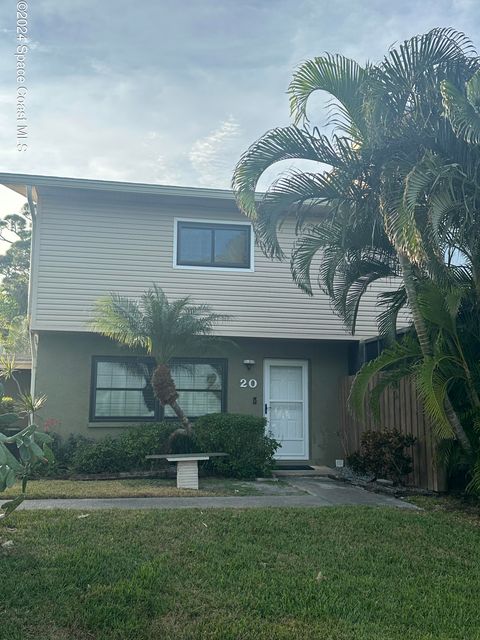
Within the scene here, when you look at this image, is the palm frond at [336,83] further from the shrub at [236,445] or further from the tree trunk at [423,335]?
the shrub at [236,445]

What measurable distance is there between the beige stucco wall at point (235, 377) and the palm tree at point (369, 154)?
4.10m

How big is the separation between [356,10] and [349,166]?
9.20 feet

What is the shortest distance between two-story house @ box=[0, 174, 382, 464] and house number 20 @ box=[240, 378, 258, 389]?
0.02 meters

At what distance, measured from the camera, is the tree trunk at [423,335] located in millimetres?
7711

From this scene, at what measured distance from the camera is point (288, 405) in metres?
12.9

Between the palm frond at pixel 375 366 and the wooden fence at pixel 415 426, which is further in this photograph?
the wooden fence at pixel 415 426

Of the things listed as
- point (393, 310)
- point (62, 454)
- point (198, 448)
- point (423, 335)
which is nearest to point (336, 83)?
point (393, 310)

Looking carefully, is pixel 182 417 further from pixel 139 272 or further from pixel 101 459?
pixel 139 272

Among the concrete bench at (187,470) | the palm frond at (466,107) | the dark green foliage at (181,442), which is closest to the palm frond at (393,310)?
the palm frond at (466,107)

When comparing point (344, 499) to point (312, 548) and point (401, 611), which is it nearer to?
point (312, 548)

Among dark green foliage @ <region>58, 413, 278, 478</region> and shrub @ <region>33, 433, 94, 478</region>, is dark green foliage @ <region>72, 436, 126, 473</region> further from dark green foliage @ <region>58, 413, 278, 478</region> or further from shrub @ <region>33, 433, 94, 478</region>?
shrub @ <region>33, 433, 94, 478</region>

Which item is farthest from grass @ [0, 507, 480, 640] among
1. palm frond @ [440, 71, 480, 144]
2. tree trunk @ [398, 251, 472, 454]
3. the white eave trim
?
the white eave trim

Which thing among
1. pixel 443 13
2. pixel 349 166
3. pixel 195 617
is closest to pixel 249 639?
pixel 195 617

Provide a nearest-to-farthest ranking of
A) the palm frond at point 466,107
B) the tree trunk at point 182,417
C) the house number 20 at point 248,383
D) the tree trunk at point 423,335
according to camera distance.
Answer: the palm frond at point 466,107, the tree trunk at point 423,335, the tree trunk at point 182,417, the house number 20 at point 248,383
